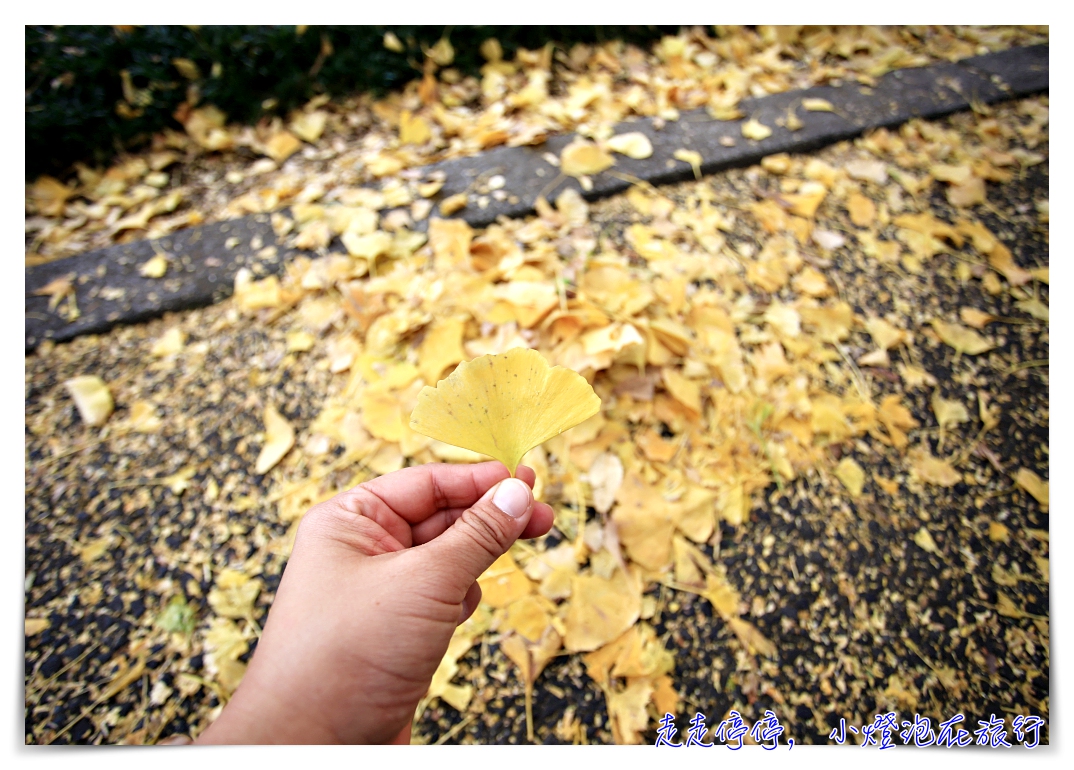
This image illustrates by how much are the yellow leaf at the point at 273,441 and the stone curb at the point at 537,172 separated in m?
0.44

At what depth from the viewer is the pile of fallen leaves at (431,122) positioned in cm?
171

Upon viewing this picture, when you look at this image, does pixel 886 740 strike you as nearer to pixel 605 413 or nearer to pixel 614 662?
pixel 614 662

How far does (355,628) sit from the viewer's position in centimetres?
68

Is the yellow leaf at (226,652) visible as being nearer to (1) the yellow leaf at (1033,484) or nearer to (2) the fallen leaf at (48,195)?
(2) the fallen leaf at (48,195)

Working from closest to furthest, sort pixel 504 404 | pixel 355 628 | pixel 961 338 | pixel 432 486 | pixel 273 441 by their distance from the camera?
pixel 355 628 → pixel 504 404 → pixel 432 486 → pixel 273 441 → pixel 961 338

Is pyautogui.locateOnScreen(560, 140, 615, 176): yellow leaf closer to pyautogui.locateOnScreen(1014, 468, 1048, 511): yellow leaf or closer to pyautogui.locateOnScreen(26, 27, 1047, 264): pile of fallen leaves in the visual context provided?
pyautogui.locateOnScreen(26, 27, 1047, 264): pile of fallen leaves

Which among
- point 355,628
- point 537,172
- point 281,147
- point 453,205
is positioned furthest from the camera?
point 281,147

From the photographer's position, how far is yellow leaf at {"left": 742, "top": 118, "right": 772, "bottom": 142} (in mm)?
1822

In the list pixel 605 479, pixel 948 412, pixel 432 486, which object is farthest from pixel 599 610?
pixel 948 412

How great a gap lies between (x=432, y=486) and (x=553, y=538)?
0.33m

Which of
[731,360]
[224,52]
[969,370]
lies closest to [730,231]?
[731,360]

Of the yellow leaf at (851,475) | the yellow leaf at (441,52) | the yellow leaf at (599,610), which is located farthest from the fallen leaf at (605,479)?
the yellow leaf at (441,52)

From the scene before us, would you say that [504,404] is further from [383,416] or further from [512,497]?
[383,416]

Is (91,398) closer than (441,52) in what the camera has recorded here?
Yes
